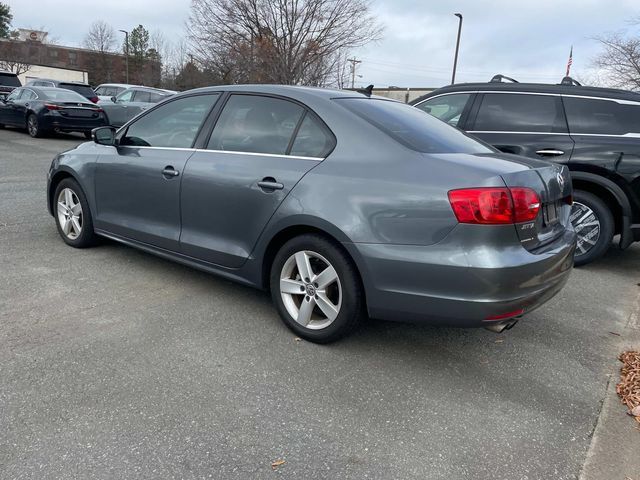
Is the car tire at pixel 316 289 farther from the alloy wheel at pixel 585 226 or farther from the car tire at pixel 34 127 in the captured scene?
the car tire at pixel 34 127

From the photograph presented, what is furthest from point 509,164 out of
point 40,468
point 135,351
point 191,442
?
point 40,468

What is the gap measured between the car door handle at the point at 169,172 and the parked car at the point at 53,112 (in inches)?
468

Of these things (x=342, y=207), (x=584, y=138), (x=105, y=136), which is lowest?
(x=342, y=207)

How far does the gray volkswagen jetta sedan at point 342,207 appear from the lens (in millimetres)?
2723

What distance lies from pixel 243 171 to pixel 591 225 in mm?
3854

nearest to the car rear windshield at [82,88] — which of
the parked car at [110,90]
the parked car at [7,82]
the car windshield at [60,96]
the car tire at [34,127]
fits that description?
the parked car at [110,90]

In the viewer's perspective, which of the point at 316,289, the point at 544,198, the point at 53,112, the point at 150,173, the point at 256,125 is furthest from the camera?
the point at 53,112

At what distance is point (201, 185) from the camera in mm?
3723

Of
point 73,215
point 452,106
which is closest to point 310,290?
point 73,215

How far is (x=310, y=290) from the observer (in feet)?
10.7

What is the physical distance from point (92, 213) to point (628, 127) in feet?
17.3

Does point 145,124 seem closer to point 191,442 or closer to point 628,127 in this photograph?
point 191,442

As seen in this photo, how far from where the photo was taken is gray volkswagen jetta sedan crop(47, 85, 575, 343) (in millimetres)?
2723

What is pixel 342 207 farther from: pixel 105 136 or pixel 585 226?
pixel 585 226
